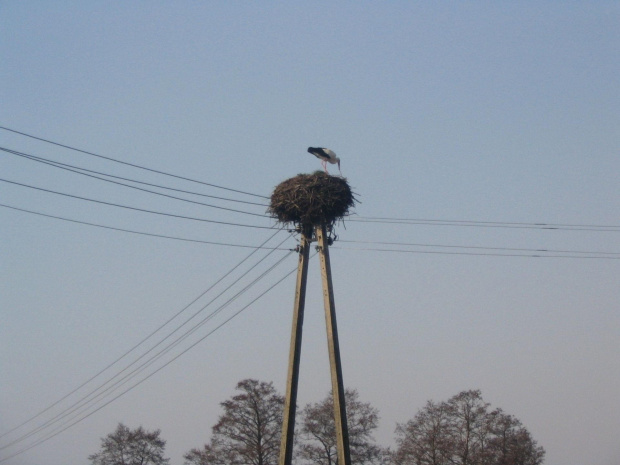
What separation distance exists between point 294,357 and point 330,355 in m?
0.71

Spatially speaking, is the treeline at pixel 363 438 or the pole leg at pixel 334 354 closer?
the pole leg at pixel 334 354

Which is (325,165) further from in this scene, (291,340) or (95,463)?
(95,463)

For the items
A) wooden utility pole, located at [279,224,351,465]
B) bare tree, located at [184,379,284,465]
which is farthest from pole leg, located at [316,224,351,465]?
bare tree, located at [184,379,284,465]

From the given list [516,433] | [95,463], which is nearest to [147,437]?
[95,463]

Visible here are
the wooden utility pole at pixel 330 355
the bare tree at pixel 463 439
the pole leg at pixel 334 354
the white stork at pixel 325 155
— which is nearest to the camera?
the pole leg at pixel 334 354

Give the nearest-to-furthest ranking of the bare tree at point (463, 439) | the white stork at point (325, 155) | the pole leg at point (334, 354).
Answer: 1. the pole leg at point (334, 354)
2. the white stork at point (325, 155)
3. the bare tree at point (463, 439)

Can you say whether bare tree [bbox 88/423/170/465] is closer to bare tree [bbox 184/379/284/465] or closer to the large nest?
bare tree [bbox 184/379/284/465]

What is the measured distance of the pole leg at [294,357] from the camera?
45.0 feet

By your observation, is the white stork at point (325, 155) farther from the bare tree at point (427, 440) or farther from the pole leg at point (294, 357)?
the bare tree at point (427, 440)

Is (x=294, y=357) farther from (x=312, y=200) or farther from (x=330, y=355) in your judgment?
(x=312, y=200)

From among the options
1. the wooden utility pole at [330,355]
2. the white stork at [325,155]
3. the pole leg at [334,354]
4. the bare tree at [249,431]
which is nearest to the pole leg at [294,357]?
the wooden utility pole at [330,355]

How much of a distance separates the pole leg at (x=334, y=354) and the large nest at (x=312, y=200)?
0.35 metres

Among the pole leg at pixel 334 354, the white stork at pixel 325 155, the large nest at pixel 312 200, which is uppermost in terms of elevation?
the white stork at pixel 325 155

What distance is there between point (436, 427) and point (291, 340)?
57.6ft
